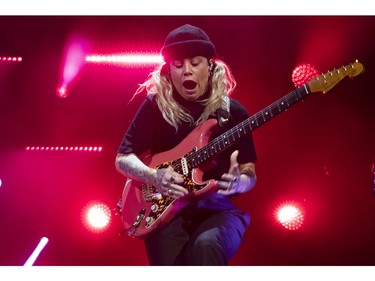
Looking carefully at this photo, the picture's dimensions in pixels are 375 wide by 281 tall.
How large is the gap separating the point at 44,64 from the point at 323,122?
2017mm

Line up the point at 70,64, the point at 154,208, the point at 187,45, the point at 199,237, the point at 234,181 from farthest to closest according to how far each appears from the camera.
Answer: the point at 70,64 < the point at 187,45 < the point at 154,208 < the point at 234,181 < the point at 199,237

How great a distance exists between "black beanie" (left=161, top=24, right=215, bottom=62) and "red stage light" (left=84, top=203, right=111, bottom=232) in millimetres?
1247

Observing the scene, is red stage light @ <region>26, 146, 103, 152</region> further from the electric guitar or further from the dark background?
the electric guitar

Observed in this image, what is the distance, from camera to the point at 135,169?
7.75 feet

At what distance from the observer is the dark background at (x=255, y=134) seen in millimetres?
3012

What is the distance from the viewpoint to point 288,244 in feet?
9.87

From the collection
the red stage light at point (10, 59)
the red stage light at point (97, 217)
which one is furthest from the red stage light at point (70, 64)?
Answer: the red stage light at point (97, 217)

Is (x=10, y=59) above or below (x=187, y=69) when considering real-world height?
above

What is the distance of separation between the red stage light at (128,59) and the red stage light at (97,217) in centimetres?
102

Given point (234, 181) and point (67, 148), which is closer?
point (234, 181)

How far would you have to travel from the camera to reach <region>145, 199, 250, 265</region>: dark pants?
1.94 m

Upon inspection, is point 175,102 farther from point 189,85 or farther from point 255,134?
point 255,134

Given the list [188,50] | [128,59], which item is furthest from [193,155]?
[128,59]

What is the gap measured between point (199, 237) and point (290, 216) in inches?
47.9
